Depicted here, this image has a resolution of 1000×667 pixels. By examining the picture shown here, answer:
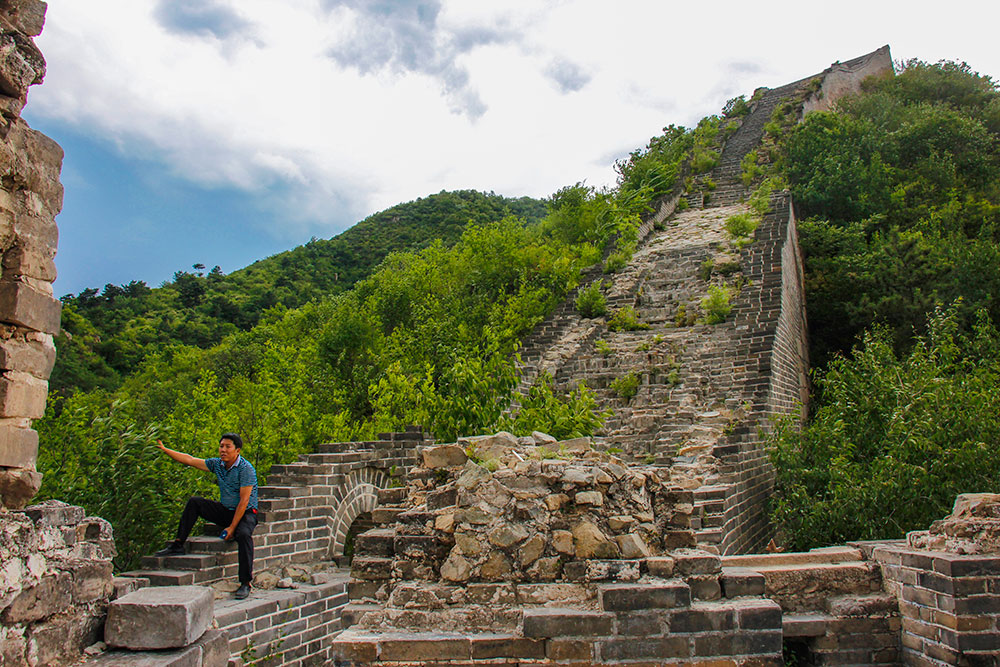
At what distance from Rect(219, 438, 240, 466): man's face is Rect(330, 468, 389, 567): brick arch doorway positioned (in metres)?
1.84

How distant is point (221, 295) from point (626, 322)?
84.1 feet

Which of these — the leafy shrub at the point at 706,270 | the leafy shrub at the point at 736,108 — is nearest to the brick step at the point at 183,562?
the leafy shrub at the point at 706,270

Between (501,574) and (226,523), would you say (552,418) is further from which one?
(501,574)

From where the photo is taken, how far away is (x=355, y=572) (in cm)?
365

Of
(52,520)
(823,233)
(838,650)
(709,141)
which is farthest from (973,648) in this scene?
(709,141)

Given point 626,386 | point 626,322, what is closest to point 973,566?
point 626,386

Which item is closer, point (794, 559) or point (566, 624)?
point (566, 624)

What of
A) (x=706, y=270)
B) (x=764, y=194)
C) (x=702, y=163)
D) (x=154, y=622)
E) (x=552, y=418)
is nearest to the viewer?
(x=154, y=622)

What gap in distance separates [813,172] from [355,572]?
19.1 m

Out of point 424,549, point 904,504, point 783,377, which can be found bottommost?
point 904,504

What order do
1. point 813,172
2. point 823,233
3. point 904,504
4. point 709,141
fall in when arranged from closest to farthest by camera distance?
1. point 904,504
2. point 823,233
3. point 813,172
4. point 709,141

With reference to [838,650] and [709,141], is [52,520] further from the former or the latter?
[709,141]

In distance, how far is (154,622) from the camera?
298cm

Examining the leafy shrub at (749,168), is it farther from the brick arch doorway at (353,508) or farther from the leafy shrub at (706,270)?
the brick arch doorway at (353,508)
